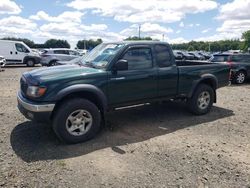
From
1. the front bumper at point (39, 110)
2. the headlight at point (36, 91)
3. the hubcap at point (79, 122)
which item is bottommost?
the hubcap at point (79, 122)

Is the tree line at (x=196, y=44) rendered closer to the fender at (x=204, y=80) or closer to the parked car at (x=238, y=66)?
the parked car at (x=238, y=66)

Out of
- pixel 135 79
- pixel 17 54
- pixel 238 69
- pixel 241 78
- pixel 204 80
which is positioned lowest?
pixel 241 78

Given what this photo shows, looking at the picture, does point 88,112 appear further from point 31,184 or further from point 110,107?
point 31,184

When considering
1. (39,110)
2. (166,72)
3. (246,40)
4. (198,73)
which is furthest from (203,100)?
(246,40)

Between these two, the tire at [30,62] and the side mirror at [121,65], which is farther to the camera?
the tire at [30,62]

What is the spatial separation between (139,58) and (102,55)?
78 centimetres

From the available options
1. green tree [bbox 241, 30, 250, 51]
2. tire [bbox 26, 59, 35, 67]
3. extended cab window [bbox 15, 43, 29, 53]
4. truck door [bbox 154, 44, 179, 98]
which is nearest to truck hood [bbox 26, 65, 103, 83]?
truck door [bbox 154, 44, 179, 98]

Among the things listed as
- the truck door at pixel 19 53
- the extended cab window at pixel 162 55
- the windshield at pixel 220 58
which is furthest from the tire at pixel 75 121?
the truck door at pixel 19 53

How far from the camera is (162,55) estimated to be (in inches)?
254

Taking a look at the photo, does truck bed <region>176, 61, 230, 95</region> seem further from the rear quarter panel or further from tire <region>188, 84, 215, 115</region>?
tire <region>188, 84, 215, 115</region>

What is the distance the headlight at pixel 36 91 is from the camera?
16.0ft

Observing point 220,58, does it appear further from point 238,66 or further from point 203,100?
point 203,100

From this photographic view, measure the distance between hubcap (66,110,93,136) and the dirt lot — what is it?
0.26 m

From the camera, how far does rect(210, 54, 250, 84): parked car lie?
1412cm
